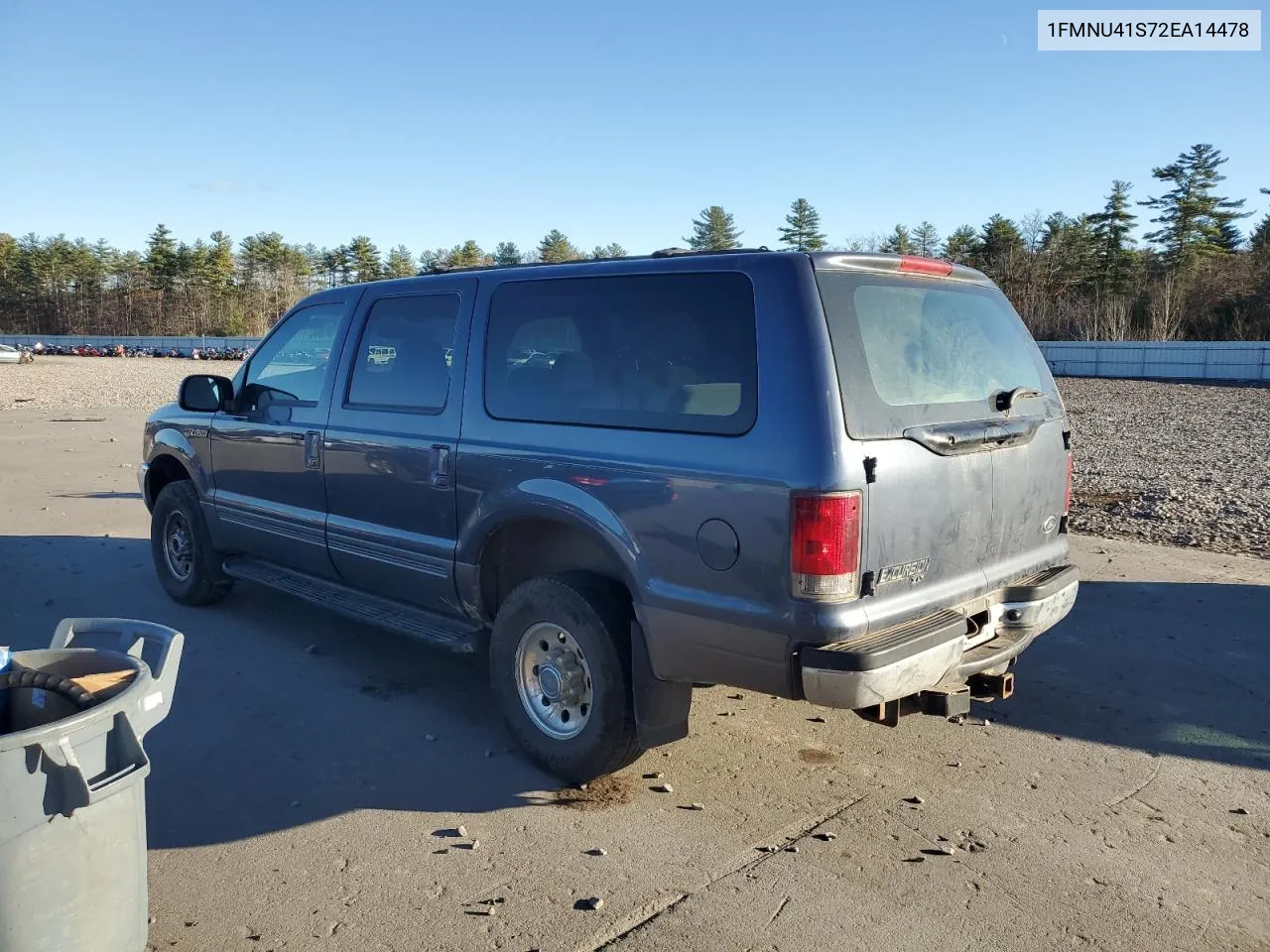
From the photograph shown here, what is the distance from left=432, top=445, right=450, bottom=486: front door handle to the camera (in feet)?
14.6

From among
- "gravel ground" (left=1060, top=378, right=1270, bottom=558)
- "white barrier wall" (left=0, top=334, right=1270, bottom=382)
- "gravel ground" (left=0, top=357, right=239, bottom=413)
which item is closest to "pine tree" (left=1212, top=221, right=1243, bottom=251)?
"white barrier wall" (left=0, top=334, right=1270, bottom=382)

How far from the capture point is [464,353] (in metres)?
4.50

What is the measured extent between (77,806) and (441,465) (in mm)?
2397

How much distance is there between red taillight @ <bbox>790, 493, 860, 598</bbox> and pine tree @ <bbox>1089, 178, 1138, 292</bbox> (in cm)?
6187

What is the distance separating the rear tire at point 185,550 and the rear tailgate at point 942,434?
14.9 ft

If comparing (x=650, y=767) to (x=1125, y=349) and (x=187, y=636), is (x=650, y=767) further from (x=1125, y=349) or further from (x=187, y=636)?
(x=1125, y=349)

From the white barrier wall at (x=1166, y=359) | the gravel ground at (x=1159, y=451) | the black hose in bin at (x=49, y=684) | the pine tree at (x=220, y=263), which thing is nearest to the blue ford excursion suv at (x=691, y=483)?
the black hose in bin at (x=49, y=684)

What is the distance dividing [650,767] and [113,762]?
2324 mm

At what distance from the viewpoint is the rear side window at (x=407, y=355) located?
15.2ft

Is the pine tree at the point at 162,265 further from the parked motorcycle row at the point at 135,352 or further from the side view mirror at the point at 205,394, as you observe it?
the side view mirror at the point at 205,394

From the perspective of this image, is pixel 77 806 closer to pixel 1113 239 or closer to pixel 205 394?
pixel 205 394

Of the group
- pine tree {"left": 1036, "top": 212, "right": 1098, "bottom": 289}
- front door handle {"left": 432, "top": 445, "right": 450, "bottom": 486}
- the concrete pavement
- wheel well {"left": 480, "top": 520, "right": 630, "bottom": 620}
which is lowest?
the concrete pavement

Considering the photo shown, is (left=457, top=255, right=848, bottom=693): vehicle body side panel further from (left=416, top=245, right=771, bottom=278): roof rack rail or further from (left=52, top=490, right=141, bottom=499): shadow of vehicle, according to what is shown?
(left=52, top=490, right=141, bottom=499): shadow of vehicle

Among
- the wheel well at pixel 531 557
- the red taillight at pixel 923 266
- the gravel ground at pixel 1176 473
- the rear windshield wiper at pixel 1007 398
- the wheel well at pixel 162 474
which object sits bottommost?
the gravel ground at pixel 1176 473
